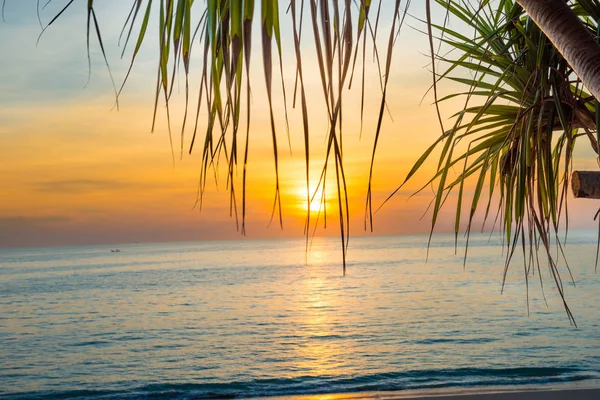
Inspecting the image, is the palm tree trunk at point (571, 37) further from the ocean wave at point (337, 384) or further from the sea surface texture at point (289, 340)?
the ocean wave at point (337, 384)

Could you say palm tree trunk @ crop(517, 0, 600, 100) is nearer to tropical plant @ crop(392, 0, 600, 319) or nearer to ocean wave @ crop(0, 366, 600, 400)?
tropical plant @ crop(392, 0, 600, 319)

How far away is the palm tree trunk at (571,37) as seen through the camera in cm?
78

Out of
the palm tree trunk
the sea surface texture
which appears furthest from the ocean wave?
the palm tree trunk

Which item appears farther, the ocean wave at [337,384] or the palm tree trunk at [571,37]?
the ocean wave at [337,384]

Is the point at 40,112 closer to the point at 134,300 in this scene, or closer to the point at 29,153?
the point at 29,153

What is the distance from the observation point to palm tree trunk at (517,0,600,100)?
2.56 feet

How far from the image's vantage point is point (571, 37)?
819 mm

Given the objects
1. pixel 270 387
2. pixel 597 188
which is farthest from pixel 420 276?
pixel 597 188

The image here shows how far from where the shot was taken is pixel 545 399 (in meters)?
3.60

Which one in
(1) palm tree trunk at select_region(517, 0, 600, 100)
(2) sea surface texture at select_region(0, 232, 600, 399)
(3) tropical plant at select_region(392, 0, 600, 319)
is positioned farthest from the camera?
(2) sea surface texture at select_region(0, 232, 600, 399)

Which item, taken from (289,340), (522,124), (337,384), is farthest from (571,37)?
(289,340)

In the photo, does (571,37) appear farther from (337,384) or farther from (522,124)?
(337,384)

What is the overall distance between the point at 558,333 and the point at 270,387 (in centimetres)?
664

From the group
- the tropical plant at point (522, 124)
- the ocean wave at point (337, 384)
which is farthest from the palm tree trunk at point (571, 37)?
the ocean wave at point (337, 384)
